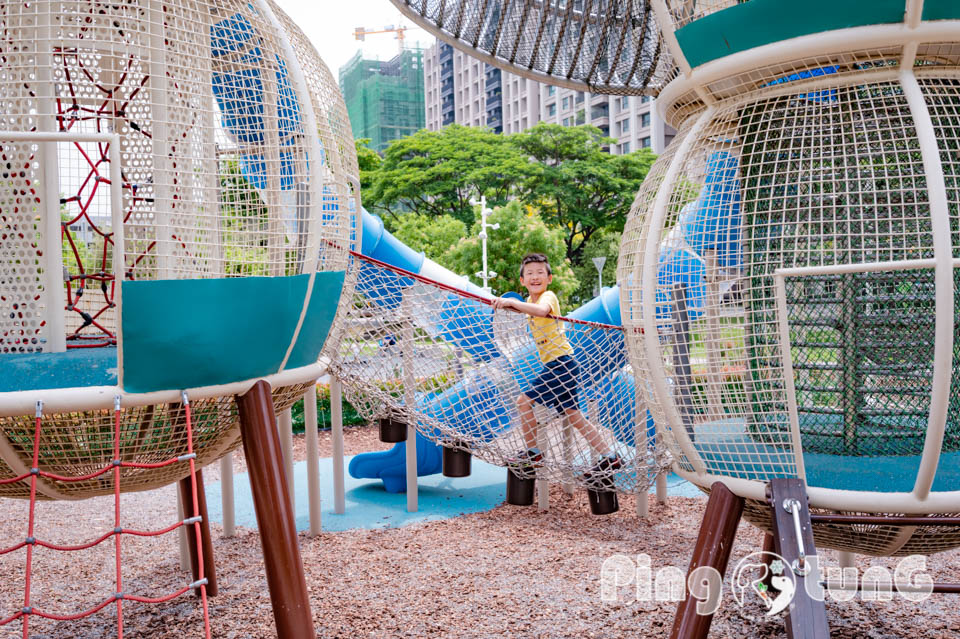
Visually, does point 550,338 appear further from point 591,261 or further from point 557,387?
point 591,261

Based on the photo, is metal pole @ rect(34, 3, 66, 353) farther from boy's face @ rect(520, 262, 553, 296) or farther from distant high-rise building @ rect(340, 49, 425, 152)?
distant high-rise building @ rect(340, 49, 425, 152)

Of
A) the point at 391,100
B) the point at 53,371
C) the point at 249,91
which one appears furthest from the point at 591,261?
the point at 391,100

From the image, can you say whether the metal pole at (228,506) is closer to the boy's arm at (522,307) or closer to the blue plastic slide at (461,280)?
the blue plastic slide at (461,280)

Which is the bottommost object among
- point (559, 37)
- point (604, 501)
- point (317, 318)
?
point (604, 501)

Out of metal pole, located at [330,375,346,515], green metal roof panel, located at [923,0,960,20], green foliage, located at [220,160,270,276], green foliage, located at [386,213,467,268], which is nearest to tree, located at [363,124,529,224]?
green foliage, located at [386,213,467,268]

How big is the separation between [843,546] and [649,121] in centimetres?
4232

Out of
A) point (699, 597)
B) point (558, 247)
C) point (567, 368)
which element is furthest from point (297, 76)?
point (558, 247)

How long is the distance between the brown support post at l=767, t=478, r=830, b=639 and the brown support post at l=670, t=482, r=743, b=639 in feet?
0.55

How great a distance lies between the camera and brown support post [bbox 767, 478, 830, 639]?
200cm

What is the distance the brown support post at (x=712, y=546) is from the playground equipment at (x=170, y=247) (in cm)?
123

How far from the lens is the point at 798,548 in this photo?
2061 mm

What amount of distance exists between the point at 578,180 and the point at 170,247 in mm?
25620

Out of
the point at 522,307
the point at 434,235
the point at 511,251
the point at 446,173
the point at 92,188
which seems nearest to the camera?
the point at 92,188

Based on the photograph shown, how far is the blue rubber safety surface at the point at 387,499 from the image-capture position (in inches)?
218
